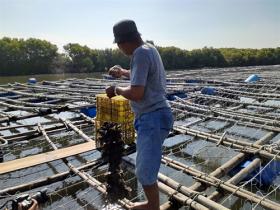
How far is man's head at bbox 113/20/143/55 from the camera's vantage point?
2.38 metres

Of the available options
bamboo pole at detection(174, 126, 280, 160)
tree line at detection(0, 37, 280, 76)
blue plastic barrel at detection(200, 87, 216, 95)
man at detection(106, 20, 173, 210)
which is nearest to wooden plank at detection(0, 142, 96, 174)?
bamboo pole at detection(174, 126, 280, 160)

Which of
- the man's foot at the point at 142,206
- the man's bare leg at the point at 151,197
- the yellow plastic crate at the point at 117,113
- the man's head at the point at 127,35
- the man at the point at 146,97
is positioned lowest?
the man's foot at the point at 142,206

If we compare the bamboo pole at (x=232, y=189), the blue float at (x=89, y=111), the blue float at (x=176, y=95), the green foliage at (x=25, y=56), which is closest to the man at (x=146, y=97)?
the bamboo pole at (x=232, y=189)

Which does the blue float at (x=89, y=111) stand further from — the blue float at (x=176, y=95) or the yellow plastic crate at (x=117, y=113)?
the yellow plastic crate at (x=117, y=113)

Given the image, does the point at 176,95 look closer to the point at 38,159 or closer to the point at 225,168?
the point at 225,168

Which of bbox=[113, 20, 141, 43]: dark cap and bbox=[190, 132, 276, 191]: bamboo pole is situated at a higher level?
bbox=[113, 20, 141, 43]: dark cap

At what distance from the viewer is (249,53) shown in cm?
4375

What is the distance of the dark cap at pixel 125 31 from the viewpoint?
2.38 meters

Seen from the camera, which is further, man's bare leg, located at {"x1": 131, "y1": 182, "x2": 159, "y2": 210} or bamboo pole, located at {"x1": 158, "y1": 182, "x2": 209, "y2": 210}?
bamboo pole, located at {"x1": 158, "y1": 182, "x2": 209, "y2": 210}

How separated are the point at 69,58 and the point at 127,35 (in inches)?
1441

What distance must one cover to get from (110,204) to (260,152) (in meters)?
2.61

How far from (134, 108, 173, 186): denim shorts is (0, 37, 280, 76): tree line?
33140 millimetres

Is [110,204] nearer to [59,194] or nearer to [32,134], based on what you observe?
[59,194]

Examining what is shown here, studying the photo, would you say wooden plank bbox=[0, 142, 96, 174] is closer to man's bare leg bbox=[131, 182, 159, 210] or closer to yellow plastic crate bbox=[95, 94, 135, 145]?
yellow plastic crate bbox=[95, 94, 135, 145]
